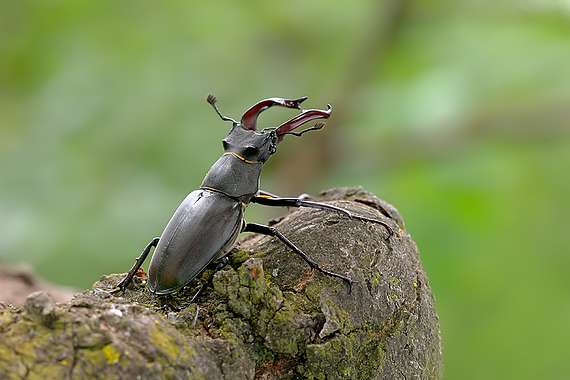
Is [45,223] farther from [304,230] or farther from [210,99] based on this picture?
[304,230]

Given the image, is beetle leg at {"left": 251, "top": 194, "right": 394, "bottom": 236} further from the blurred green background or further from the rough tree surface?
the blurred green background

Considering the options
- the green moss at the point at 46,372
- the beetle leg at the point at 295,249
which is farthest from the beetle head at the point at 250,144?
the green moss at the point at 46,372

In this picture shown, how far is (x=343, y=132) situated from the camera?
4.18 m

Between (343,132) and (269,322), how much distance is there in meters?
3.14

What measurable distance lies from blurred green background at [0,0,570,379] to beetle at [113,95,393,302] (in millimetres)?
1786

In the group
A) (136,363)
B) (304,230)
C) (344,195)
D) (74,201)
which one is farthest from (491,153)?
(136,363)

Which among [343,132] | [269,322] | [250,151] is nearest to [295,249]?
[269,322]

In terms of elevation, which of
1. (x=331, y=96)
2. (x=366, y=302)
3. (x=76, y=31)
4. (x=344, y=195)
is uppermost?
(x=331, y=96)

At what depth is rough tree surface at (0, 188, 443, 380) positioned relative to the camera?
970mm

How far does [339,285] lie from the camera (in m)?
1.28

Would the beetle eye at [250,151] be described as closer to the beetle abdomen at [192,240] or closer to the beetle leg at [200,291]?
the beetle abdomen at [192,240]

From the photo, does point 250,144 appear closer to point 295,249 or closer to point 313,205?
point 313,205

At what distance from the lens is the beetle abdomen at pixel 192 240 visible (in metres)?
1.41

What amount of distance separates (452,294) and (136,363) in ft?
9.21
